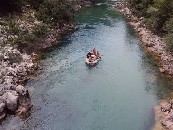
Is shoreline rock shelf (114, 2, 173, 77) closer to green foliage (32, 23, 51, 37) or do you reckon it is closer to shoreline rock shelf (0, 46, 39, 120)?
green foliage (32, 23, 51, 37)

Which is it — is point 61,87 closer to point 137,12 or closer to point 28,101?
point 28,101

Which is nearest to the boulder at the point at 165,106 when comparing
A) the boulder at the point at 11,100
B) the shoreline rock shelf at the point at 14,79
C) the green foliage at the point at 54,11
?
the shoreline rock shelf at the point at 14,79

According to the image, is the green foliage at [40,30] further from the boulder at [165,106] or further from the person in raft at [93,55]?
the boulder at [165,106]

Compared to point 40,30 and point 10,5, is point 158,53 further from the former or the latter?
point 10,5

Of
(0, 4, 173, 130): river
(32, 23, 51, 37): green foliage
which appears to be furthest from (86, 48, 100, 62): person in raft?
(32, 23, 51, 37): green foliage

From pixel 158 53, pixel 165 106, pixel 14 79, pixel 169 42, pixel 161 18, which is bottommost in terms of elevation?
pixel 158 53

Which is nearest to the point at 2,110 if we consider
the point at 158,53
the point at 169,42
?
the point at 169,42
